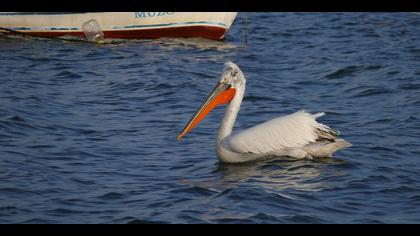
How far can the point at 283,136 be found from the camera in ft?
25.6

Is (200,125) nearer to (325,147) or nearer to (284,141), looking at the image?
(284,141)

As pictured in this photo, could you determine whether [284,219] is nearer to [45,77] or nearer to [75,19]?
[45,77]

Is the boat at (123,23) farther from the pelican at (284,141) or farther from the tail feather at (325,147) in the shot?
the tail feather at (325,147)

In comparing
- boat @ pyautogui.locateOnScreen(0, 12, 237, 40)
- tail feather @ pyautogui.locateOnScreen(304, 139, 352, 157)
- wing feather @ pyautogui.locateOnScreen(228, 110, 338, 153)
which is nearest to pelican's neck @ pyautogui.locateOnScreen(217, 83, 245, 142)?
wing feather @ pyautogui.locateOnScreen(228, 110, 338, 153)

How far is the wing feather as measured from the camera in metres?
7.79

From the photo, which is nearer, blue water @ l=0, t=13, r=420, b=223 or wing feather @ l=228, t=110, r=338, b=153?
blue water @ l=0, t=13, r=420, b=223

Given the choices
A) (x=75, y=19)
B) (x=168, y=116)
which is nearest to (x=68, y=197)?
(x=168, y=116)

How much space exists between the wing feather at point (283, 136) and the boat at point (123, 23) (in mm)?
6582

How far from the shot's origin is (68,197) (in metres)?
6.86

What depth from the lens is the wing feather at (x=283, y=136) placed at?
779cm

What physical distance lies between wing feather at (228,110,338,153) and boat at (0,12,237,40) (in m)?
6.58

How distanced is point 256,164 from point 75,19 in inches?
285

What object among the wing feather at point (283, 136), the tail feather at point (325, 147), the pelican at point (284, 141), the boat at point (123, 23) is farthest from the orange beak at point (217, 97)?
the boat at point (123, 23)

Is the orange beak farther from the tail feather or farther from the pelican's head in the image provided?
the tail feather
